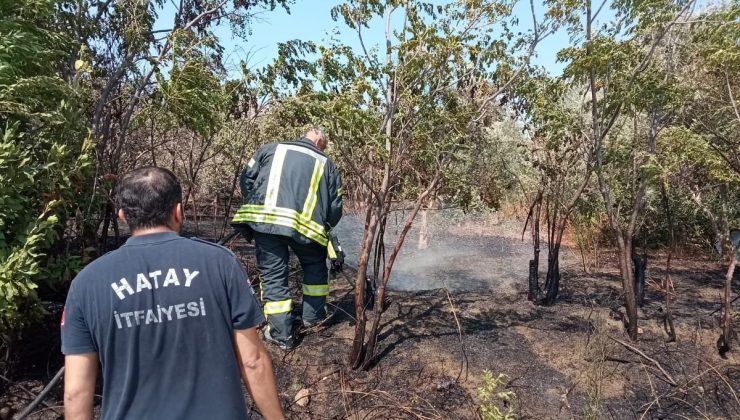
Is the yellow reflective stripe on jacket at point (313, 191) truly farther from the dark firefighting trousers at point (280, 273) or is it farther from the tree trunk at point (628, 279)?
the tree trunk at point (628, 279)

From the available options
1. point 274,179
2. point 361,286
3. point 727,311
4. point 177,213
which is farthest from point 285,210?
point 727,311

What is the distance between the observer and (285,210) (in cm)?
Result: 388

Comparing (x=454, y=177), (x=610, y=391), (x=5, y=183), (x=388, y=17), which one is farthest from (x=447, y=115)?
(x=5, y=183)

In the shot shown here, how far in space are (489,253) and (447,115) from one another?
228 inches

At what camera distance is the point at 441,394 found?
3.46 metres

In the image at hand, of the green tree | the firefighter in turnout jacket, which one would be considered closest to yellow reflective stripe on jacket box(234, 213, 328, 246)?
the firefighter in turnout jacket

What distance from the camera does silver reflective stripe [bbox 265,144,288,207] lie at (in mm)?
3912

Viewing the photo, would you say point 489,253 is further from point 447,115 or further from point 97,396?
point 97,396

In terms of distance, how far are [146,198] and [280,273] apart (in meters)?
2.53

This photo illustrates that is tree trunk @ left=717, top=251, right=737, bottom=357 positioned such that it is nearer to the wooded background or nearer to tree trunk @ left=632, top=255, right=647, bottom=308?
the wooded background

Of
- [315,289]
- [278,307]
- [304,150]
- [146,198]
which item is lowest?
[278,307]

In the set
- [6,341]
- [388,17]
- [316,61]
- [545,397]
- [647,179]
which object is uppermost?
[388,17]

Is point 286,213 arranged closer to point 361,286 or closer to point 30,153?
point 361,286

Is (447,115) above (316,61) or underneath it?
→ underneath
